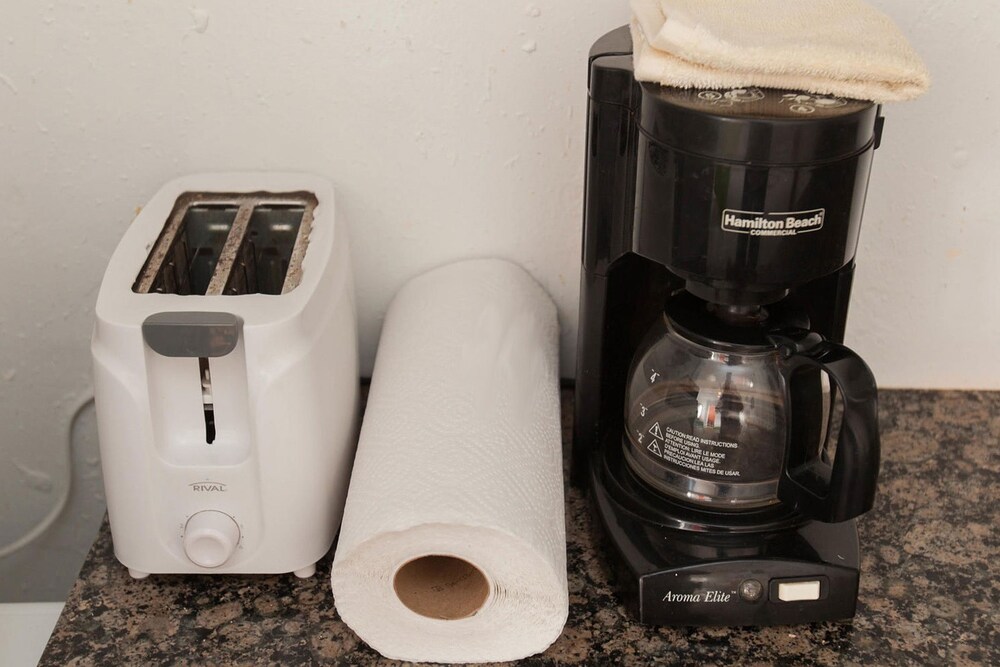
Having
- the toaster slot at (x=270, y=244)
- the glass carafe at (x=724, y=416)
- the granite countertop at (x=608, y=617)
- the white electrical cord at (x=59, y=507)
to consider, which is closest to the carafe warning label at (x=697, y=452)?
the glass carafe at (x=724, y=416)

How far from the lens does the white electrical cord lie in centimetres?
111

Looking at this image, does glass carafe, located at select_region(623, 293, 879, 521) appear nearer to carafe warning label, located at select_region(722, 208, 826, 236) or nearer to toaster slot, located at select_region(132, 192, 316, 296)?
carafe warning label, located at select_region(722, 208, 826, 236)

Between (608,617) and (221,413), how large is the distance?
13.1 inches

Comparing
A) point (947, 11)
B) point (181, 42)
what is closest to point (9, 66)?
point (181, 42)

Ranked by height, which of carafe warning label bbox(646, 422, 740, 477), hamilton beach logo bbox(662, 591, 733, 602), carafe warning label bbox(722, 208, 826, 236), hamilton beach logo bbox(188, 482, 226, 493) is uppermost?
carafe warning label bbox(722, 208, 826, 236)

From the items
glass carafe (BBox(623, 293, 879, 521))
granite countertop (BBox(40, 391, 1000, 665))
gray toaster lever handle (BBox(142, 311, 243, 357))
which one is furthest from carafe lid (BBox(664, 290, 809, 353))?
gray toaster lever handle (BBox(142, 311, 243, 357))

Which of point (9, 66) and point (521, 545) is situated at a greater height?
point (9, 66)

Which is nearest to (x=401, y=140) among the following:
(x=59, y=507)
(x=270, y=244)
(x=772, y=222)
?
(x=270, y=244)

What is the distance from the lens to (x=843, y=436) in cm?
70

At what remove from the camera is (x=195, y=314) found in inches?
28.9

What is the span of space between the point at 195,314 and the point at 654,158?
Answer: 34 cm

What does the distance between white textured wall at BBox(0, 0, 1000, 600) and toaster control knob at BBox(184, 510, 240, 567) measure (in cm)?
32

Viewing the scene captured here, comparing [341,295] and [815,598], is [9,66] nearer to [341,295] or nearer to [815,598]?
[341,295]

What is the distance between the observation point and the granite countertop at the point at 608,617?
764 mm
